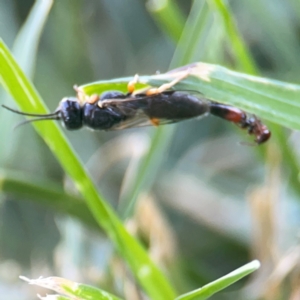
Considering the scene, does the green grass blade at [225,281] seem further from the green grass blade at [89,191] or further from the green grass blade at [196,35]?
the green grass blade at [196,35]

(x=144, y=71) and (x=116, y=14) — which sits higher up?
(x=116, y=14)

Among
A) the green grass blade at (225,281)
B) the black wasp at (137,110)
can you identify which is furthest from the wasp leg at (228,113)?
the green grass blade at (225,281)

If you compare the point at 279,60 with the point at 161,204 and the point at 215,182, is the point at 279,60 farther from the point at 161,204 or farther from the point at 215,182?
the point at 161,204

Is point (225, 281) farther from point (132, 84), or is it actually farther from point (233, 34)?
point (233, 34)

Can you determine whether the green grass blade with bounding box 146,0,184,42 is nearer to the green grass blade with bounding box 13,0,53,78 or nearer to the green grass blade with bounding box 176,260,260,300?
the green grass blade with bounding box 13,0,53,78

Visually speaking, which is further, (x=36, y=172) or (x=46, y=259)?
(x=36, y=172)

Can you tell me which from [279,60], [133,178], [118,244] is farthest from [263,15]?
[118,244]

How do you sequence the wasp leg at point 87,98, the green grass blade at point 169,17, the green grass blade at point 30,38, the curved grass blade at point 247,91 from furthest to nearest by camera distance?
the green grass blade at point 169,17
the green grass blade at point 30,38
the wasp leg at point 87,98
the curved grass blade at point 247,91

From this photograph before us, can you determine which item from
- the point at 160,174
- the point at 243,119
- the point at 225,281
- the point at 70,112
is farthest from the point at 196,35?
the point at 225,281
